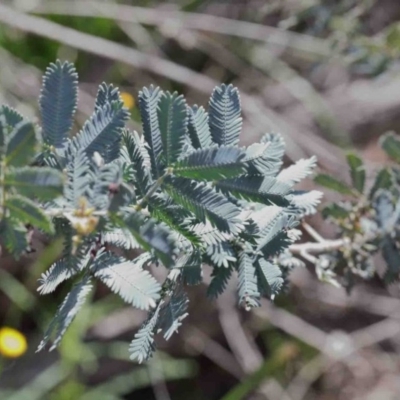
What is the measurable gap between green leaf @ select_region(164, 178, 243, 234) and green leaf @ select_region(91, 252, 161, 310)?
0.22 ft

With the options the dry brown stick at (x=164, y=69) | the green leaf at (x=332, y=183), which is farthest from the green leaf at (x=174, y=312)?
the dry brown stick at (x=164, y=69)

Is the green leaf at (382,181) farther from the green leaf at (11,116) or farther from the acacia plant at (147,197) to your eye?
the green leaf at (11,116)

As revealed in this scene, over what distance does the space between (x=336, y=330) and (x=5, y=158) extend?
1725 millimetres

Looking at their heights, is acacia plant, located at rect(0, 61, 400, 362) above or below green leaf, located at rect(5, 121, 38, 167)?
below

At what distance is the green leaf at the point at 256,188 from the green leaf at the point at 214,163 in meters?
0.04

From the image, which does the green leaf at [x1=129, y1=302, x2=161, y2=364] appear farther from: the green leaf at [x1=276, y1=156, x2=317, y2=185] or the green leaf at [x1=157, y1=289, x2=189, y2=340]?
the green leaf at [x1=276, y1=156, x2=317, y2=185]

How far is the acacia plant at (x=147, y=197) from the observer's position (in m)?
0.41

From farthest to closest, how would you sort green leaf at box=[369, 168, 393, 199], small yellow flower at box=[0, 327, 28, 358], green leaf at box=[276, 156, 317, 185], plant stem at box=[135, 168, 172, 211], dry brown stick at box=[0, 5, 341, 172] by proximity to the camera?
small yellow flower at box=[0, 327, 28, 358]
dry brown stick at box=[0, 5, 341, 172]
green leaf at box=[369, 168, 393, 199]
green leaf at box=[276, 156, 317, 185]
plant stem at box=[135, 168, 172, 211]

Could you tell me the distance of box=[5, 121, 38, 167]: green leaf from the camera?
387 mm

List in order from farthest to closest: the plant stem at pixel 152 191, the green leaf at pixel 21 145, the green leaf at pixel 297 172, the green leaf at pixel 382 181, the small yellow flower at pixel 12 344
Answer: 1. the small yellow flower at pixel 12 344
2. the green leaf at pixel 382 181
3. the green leaf at pixel 297 172
4. the plant stem at pixel 152 191
5. the green leaf at pixel 21 145

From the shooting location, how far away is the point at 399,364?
6.45 feet

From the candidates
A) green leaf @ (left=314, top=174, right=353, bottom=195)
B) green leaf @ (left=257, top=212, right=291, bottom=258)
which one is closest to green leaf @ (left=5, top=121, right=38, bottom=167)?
green leaf @ (left=257, top=212, right=291, bottom=258)

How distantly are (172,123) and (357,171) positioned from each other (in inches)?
15.2

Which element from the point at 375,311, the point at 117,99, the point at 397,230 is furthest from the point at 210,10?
the point at 117,99
